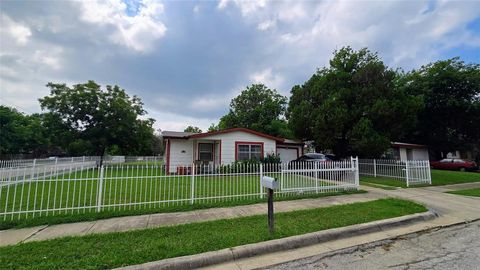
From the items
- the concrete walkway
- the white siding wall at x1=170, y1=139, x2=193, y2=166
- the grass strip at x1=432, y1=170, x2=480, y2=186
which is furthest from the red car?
the white siding wall at x1=170, y1=139, x2=193, y2=166

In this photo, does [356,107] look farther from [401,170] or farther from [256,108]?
[256,108]

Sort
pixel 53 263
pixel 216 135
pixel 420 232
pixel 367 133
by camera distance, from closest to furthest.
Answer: pixel 53 263 < pixel 420 232 < pixel 367 133 < pixel 216 135

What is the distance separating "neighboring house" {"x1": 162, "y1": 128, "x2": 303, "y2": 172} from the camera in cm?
1638

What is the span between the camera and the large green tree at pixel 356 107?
1489cm

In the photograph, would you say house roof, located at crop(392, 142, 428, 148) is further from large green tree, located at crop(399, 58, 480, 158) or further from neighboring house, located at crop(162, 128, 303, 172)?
neighboring house, located at crop(162, 128, 303, 172)

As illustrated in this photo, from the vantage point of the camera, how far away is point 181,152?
1684 centimetres

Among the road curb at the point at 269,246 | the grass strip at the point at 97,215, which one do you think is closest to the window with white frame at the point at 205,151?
the grass strip at the point at 97,215

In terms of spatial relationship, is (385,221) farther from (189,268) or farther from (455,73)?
(455,73)

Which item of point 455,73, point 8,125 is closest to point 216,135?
point 455,73

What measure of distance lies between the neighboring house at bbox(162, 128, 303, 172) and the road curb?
11.7 m

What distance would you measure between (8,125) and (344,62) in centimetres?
3829

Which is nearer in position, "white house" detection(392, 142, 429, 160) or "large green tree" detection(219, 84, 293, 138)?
"white house" detection(392, 142, 429, 160)

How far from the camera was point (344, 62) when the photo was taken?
17.4 metres

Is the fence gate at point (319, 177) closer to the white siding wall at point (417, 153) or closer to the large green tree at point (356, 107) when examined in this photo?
the large green tree at point (356, 107)
